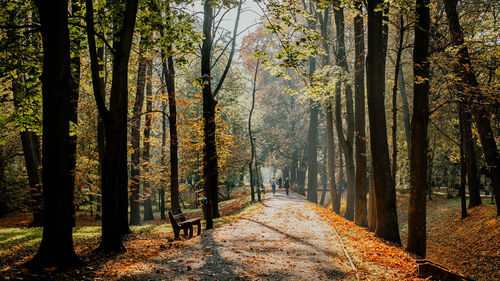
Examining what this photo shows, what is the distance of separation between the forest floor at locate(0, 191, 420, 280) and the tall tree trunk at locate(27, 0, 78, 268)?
38cm

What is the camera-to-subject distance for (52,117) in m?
5.60

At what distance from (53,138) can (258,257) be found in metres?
4.96

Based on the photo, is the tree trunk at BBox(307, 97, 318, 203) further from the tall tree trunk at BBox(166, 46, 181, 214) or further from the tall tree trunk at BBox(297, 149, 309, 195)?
the tall tree trunk at BBox(166, 46, 181, 214)

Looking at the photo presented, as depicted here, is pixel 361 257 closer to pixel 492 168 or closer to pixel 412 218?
pixel 412 218

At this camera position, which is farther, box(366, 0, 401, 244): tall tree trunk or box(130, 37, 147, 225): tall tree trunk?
box(130, 37, 147, 225): tall tree trunk

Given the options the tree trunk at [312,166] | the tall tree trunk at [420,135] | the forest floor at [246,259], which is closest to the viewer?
the forest floor at [246,259]

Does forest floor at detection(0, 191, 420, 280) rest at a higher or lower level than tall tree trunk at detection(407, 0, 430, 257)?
lower

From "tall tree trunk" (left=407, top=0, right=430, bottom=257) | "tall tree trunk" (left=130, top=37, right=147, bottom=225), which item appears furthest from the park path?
"tall tree trunk" (left=130, top=37, right=147, bottom=225)

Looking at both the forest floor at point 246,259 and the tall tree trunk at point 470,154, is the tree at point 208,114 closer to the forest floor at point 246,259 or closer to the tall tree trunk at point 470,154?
the forest floor at point 246,259

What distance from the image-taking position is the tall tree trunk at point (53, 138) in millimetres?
5578

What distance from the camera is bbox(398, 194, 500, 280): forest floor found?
10359mm

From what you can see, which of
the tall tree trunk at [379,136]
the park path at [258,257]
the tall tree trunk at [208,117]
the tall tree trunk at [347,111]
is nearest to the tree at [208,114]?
the tall tree trunk at [208,117]

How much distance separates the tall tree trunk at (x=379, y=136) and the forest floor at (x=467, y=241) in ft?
9.78

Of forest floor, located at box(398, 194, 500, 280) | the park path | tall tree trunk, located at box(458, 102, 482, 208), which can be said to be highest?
tall tree trunk, located at box(458, 102, 482, 208)
